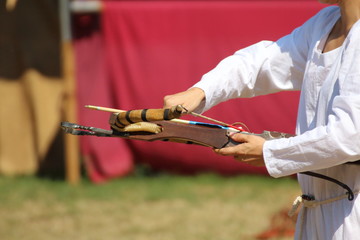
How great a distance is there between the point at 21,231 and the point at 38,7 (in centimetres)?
282

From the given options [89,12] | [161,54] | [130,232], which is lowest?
[130,232]

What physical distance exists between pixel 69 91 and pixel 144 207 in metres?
1.59

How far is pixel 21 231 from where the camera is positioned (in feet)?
19.1

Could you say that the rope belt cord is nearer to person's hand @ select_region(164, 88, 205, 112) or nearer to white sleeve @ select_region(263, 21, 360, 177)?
white sleeve @ select_region(263, 21, 360, 177)

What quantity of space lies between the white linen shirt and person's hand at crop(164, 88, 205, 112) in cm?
4

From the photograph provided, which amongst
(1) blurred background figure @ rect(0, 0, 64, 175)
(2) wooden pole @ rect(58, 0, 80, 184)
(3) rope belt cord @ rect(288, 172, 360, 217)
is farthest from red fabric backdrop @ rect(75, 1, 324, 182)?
(3) rope belt cord @ rect(288, 172, 360, 217)

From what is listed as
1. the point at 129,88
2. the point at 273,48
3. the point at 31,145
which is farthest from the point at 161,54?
the point at 273,48

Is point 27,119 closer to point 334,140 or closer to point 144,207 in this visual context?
point 144,207

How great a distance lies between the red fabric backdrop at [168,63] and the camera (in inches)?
274

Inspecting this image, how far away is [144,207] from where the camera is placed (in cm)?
646

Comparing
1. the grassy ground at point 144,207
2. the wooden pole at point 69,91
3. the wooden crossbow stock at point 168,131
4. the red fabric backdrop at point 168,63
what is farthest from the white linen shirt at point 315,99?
the wooden pole at point 69,91

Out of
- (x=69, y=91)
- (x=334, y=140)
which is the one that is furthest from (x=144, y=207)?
(x=334, y=140)

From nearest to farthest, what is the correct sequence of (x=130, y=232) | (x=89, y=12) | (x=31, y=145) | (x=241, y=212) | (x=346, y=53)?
(x=346, y=53), (x=130, y=232), (x=241, y=212), (x=89, y=12), (x=31, y=145)

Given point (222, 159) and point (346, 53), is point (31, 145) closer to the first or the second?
point (222, 159)
